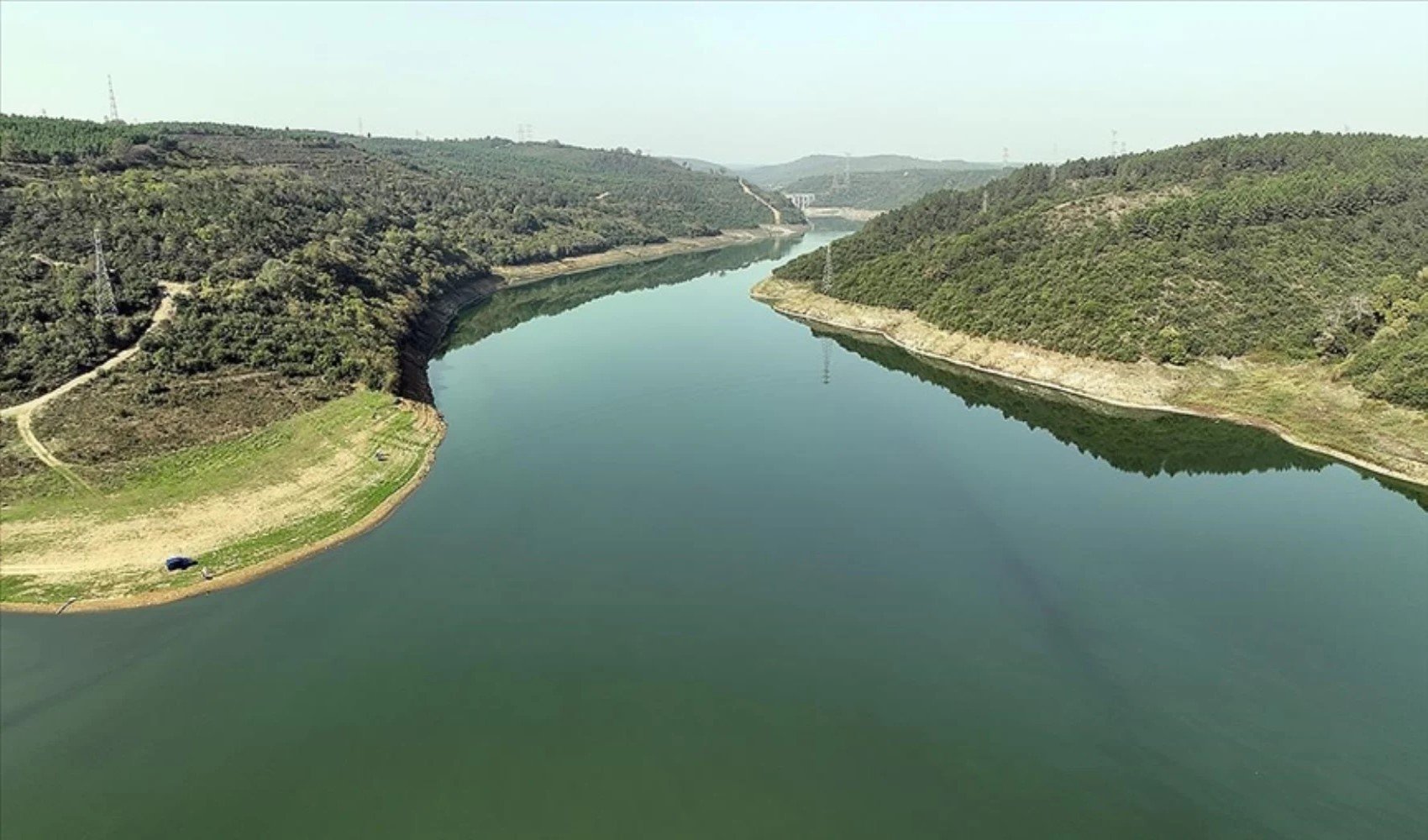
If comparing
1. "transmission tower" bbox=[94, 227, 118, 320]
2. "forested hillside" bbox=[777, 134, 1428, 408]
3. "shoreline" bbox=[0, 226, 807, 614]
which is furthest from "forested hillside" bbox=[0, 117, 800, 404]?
"forested hillside" bbox=[777, 134, 1428, 408]

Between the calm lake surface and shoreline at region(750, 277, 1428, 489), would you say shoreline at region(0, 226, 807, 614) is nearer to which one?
the calm lake surface

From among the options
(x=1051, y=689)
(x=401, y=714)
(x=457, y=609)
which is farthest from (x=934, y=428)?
(x=401, y=714)

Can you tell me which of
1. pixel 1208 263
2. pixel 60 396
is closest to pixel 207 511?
pixel 60 396

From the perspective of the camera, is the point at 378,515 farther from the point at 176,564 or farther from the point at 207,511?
the point at 176,564

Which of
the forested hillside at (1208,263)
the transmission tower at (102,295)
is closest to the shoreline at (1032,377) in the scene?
the forested hillside at (1208,263)

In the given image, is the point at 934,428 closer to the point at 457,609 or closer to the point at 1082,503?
the point at 1082,503
